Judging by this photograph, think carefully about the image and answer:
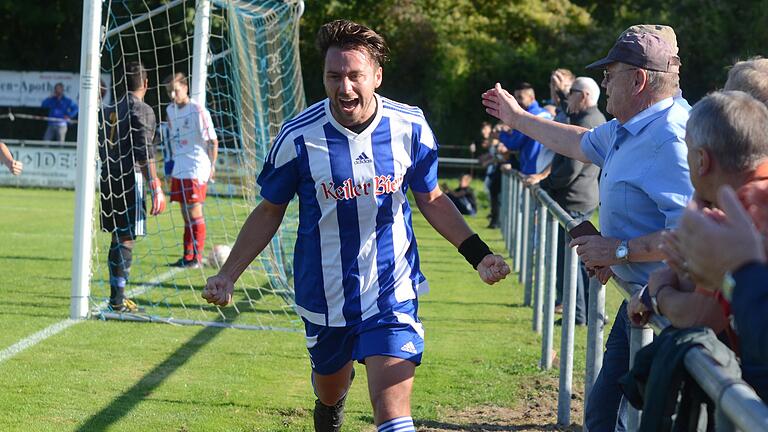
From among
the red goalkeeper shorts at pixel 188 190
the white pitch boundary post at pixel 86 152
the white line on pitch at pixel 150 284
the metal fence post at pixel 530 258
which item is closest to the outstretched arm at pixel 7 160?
the white pitch boundary post at pixel 86 152

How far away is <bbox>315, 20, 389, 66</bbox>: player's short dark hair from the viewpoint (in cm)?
453

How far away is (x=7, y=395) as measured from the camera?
643 centimetres

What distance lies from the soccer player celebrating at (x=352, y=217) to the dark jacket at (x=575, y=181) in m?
4.62

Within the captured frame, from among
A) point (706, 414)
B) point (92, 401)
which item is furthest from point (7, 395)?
point (706, 414)

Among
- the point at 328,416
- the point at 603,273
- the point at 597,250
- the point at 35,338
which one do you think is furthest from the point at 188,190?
the point at 597,250

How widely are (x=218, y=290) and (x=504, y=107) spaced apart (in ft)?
5.34

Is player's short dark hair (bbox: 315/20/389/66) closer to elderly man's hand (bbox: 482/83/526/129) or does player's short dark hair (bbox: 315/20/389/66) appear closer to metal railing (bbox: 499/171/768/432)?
elderly man's hand (bbox: 482/83/526/129)

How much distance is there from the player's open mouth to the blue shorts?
0.85 m

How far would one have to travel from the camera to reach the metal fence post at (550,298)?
23.0 ft

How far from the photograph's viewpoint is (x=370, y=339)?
4.52m

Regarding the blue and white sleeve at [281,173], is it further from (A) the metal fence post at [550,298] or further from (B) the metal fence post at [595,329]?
(A) the metal fence post at [550,298]

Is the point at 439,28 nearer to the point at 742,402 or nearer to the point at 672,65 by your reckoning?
the point at 672,65

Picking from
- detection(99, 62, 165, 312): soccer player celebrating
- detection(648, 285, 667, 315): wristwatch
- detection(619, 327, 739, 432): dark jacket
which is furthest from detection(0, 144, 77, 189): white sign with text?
detection(619, 327, 739, 432): dark jacket

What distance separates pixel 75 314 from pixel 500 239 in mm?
9650
